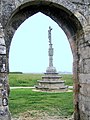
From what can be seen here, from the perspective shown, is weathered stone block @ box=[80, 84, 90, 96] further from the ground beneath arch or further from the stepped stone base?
the stepped stone base

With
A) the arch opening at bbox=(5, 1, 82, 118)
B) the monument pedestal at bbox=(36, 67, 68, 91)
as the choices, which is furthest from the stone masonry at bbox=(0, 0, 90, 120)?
the monument pedestal at bbox=(36, 67, 68, 91)

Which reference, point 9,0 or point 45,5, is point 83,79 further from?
point 9,0

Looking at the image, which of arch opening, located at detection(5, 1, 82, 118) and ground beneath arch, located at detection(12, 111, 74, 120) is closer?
arch opening, located at detection(5, 1, 82, 118)

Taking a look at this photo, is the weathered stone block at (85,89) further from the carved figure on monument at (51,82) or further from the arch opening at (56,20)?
the carved figure on monument at (51,82)

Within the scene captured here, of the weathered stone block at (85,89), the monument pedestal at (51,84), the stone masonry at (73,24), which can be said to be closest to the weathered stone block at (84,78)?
the stone masonry at (73,24)

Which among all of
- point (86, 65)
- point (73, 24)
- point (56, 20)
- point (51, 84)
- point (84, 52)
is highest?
point (56, 20)

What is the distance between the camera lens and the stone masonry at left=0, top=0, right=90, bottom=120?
6.25 meters

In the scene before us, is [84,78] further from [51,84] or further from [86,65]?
[51,84]

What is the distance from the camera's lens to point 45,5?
700 cm

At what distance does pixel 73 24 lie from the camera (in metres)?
7.26

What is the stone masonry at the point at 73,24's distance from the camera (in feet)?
20.5

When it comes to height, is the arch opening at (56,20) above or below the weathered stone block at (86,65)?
above

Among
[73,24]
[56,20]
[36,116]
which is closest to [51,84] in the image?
[36,116]

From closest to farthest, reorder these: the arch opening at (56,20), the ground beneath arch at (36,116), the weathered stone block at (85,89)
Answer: the weathered stone block at (85,89)
the arch opening at (56,20)
the ground beneath arch at (36,116)
